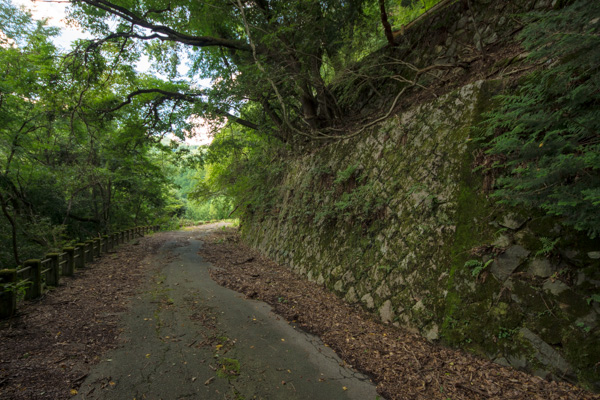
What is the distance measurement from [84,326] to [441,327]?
5663 millimetres

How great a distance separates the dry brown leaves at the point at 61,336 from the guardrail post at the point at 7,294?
15 cm

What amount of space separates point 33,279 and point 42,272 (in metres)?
0.54

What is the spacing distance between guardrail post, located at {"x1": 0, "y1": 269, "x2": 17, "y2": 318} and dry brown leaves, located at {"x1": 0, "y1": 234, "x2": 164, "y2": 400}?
0.49ft

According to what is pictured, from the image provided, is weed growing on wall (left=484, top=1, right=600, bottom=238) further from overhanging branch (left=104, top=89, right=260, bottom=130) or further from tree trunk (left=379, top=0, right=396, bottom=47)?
overhanging branch (left=104, top=89, right=260, bottom=130)

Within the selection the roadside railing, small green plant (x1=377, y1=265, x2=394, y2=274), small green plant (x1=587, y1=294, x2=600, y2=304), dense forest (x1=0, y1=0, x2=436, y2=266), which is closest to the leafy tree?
dense forest (x1=0, y1=0, x2=436, y2=266)

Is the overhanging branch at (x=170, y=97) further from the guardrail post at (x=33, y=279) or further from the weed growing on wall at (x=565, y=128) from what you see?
the weed growing on wall at (x=565, y=128)

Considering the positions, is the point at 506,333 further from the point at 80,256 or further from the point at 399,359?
the point at 80,256

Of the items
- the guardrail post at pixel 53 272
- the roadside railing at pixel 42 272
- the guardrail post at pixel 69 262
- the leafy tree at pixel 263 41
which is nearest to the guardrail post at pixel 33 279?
the roadside railing at pixel 42 272

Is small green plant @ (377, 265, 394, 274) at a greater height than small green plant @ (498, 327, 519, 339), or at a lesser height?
greater

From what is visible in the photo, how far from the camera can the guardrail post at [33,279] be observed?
17.0ft

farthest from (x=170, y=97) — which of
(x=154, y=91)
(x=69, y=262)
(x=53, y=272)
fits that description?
(x=53, y=272)

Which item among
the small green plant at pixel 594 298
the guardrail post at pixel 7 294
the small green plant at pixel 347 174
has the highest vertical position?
the small green plant at pixel 347 174

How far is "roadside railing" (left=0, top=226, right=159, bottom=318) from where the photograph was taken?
4.30 meters

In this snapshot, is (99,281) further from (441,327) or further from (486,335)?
(486,335)
